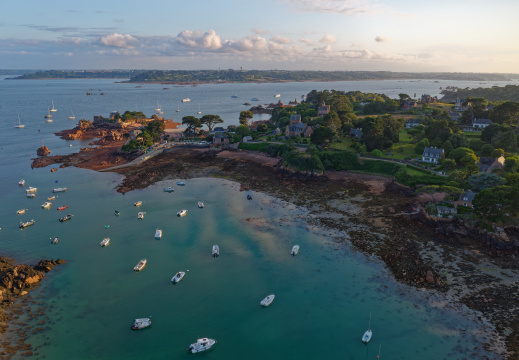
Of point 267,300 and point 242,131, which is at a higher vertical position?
point 242,131

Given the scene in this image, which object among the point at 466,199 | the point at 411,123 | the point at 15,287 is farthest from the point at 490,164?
the point at 15,287

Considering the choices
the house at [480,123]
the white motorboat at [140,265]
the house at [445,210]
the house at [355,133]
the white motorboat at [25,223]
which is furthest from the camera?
the house at [480,123]

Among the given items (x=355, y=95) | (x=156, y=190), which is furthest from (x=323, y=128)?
(x=355, y=95)

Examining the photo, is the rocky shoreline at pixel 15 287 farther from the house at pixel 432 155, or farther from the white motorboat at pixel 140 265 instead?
the house at pixel 432 155

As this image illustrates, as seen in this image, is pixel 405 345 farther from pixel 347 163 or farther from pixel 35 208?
pixel 35 208

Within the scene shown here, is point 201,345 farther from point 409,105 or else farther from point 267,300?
point 409,105

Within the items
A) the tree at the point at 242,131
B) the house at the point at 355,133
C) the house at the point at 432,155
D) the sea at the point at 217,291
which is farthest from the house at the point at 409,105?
the sea at the point at 217,291

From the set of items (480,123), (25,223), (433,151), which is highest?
(480,123)
